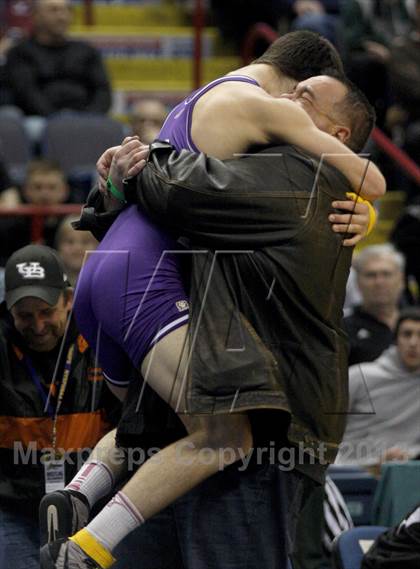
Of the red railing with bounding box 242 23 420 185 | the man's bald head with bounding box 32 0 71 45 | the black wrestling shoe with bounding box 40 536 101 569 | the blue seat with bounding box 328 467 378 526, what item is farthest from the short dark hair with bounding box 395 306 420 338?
the man's bald head with bounding box 32 0 71 45

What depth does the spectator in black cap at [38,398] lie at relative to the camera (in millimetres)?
5289

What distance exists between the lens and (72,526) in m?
4.31

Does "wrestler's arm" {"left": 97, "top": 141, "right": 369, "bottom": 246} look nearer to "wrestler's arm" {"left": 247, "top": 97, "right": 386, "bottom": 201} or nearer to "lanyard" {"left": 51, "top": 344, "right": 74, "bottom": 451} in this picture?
"wrestler's arm" {"left": 247, "top": 97, "right": 386, "bottom": 201}

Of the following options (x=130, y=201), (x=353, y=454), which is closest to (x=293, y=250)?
(x=130, y=201)

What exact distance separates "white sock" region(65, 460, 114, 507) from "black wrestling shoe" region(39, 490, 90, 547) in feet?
0.26

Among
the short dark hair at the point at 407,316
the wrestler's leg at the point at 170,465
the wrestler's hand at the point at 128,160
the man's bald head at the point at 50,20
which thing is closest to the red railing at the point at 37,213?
the short dark hair at the point at 407,316

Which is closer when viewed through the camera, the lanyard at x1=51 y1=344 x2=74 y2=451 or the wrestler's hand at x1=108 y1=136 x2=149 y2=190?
the wrestler's hand at x1=108 y1=136 x2=149 y2=190

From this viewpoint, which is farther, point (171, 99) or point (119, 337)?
point (171, 99)

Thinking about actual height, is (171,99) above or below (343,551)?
below

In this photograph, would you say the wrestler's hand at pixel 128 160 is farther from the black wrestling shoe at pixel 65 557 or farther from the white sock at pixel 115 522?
the black wrestling shoe at pixel 65 557

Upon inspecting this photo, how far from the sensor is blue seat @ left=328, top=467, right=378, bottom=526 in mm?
6672

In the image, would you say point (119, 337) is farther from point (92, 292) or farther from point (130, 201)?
point (130, 201)

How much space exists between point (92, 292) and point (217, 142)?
60cm

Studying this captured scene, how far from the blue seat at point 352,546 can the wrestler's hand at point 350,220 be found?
1613 millimetres
